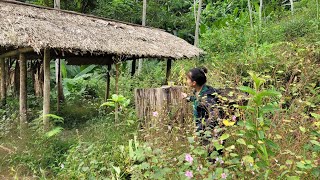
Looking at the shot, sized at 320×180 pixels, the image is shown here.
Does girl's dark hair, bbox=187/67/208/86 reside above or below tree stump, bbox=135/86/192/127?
above

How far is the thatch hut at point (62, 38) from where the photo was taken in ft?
15.6

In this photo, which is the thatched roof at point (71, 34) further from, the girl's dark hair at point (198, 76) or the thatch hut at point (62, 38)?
the girl's dark hair at point (198, 76)

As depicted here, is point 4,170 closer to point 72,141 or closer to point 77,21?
point 72,141

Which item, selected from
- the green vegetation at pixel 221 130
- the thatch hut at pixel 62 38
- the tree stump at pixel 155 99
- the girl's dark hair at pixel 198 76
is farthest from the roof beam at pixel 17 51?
the girl's dark hair at pixel 198 76

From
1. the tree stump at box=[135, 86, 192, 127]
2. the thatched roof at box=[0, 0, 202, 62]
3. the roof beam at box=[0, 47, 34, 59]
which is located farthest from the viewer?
the roof beam at box=[0, 47, 34, 59]

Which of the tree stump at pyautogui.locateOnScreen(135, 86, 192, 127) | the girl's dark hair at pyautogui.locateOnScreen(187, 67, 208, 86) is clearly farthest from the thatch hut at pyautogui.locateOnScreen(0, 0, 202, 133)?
the girl's dark hair at pyautogui.locateOnScreen(187, 67, 208, 86)

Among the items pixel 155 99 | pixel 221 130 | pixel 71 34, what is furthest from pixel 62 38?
pixel 221 130

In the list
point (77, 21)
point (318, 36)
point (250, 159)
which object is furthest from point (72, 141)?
point (318, 36)

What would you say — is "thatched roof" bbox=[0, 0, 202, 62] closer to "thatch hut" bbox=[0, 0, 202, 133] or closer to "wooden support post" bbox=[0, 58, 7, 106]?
"thatch hut" bbox=[0, 0, 202, 133]

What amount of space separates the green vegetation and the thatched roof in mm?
841

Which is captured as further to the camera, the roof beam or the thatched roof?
the roof beam

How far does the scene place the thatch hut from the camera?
477 centimetres

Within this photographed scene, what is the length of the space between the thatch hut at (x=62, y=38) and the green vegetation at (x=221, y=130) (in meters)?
0.75

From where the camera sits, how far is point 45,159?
4.08m
